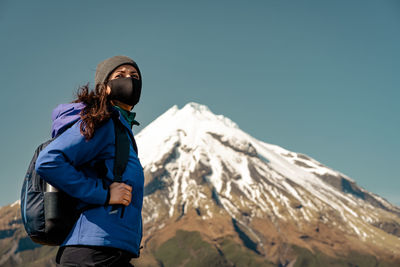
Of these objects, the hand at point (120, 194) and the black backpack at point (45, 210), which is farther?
the hand at point (120, 194)

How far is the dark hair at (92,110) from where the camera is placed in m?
4.00

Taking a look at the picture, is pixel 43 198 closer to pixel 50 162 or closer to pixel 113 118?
pixel 50 162

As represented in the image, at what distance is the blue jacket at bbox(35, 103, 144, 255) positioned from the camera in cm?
380

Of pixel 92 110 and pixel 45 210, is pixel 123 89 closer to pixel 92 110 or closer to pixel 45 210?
pixel 92 110

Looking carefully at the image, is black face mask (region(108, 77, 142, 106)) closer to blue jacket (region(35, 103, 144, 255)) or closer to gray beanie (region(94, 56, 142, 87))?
gray beanie (region(94, 56, 142, 87))

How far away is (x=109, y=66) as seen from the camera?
16.9ft

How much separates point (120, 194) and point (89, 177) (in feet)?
1.20

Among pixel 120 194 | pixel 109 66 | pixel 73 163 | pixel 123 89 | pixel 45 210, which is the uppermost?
pixel 109 66

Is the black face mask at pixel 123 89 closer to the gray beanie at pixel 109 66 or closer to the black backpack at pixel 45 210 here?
the gray beanie at pixel 109 66

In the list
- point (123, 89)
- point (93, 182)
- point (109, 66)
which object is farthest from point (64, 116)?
point (109, 66)

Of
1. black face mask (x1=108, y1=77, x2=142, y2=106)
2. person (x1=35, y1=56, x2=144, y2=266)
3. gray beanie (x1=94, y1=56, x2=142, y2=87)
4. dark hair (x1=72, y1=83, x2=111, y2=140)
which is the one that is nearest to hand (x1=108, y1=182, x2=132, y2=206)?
person (x1=35, y1=56, x2=144, y2=266)

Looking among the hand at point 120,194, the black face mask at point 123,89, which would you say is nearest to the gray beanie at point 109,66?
the black face mask at point 123,89

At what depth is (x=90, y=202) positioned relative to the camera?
12.8ft

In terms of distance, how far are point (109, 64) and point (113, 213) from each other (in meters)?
2.09
